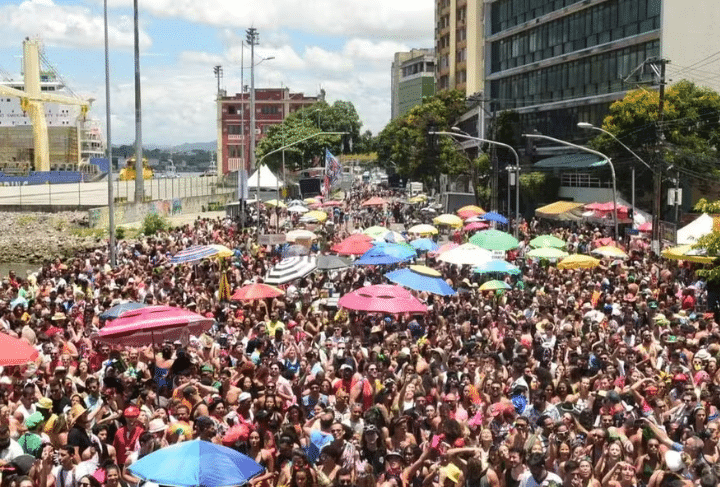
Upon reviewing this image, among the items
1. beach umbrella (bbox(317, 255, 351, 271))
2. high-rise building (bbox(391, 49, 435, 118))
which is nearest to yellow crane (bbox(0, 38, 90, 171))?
high-rise building (bbox(391, 49, 435, 118))

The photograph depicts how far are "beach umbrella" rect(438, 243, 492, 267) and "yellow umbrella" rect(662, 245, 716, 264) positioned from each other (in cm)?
439

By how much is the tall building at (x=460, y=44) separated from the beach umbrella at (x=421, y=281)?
60.9 m

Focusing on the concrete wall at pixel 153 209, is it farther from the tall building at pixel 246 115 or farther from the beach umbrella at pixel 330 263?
the tall building at pixel 246 115

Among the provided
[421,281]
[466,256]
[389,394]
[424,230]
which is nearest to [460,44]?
[424,230]

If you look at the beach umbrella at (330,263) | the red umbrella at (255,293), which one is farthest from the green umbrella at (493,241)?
the red umbrella at (255,293)

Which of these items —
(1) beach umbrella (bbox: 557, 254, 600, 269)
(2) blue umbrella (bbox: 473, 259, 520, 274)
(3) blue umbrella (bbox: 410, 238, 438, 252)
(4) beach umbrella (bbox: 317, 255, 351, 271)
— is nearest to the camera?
(2) blue umbrella (bbox: 473, 259, 520, 274)

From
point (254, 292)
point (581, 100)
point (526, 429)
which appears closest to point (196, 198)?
point (581, 100)

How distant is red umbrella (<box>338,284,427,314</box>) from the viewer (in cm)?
1723

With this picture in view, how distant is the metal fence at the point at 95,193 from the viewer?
7575 cm

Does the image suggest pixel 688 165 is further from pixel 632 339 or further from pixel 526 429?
pixel 526 429

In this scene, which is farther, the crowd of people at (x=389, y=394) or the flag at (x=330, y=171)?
the flag at (x=330, y=171)

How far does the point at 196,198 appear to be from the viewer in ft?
250

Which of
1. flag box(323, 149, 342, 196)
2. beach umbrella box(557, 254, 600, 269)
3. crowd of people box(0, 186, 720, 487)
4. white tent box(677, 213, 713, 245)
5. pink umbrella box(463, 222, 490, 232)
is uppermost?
flag box(323, 149, 342, 196)

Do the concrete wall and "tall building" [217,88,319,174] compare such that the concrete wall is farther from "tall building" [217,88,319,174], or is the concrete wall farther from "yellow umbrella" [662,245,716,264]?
"tall building" [217,88,319,174]
